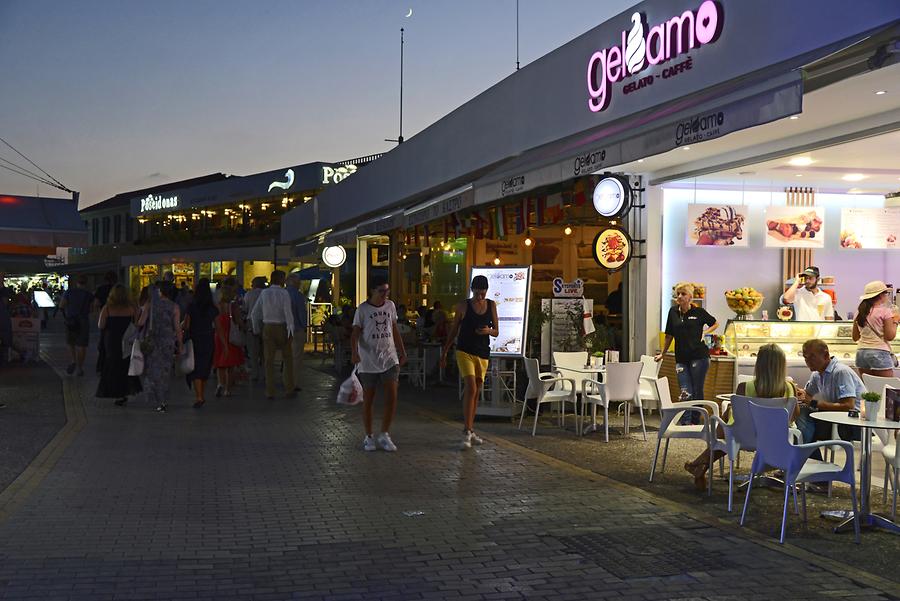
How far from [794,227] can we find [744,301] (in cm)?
156

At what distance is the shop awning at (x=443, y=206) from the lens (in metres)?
14.0

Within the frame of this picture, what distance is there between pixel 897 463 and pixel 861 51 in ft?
10.1

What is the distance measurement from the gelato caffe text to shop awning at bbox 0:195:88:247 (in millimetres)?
10444

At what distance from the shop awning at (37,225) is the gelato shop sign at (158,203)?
3894 cm

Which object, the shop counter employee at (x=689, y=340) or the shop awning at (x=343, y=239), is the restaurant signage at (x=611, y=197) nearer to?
the shop counter employee at (x=689, y=340)

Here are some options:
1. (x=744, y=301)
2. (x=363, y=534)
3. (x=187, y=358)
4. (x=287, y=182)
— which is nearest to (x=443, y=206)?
(x=187, y=358)

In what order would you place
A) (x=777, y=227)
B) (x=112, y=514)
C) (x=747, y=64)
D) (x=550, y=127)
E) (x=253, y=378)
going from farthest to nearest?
(x=253, y=378) < (x=777, y=227) < (x=550, y=127) < (x=747, y=64) < (x=112, y=514)

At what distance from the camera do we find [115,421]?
11.4m

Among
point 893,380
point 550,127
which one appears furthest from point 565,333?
point 893,380

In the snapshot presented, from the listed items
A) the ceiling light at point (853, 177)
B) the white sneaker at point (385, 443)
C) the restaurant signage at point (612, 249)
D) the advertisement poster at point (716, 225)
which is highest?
the ceiling light at point (853, 177)

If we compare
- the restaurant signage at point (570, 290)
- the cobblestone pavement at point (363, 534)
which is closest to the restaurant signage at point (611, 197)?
the restaurant signage at point (570, 290)

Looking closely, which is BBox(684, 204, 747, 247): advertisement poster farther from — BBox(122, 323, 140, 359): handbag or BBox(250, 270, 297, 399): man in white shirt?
BBox(122, 323, 140, 359): handbag

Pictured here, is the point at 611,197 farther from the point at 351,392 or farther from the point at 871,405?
the point at 871,405

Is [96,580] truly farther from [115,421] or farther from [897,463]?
[115,421]
